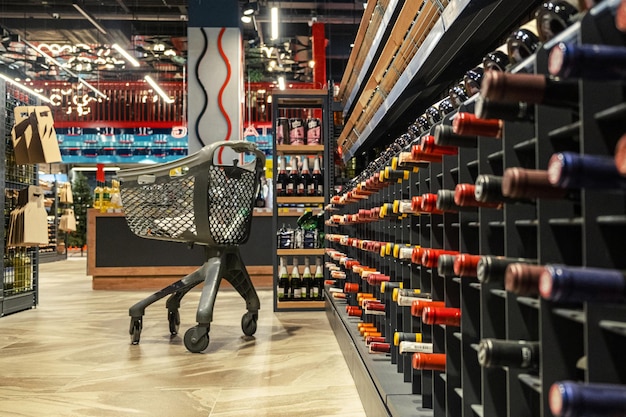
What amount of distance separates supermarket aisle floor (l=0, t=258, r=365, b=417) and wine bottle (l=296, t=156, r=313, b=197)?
98 centimetres

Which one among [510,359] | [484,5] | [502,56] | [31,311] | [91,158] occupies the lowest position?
[31,311]

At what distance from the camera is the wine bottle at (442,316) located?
1.07 m

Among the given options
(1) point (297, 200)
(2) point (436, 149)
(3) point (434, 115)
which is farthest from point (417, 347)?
(1) point (297, 200)

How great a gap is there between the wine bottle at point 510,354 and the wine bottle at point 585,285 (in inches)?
9.3

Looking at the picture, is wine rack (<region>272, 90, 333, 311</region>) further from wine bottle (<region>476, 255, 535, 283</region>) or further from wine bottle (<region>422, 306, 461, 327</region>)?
wine bottle (<region>476, 255, 535, 283</region>)

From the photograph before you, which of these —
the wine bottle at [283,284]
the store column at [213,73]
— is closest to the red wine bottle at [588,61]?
the wine bottle at [283,284]

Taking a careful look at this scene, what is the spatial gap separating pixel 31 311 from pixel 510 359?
15.1 feet

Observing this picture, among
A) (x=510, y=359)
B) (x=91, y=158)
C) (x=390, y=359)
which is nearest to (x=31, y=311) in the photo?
(x=390, y=359)

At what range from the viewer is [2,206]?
173 inches

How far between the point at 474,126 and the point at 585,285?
371 mm

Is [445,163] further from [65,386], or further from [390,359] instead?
[65,386]

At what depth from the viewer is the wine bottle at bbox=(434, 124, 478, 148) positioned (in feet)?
3.20

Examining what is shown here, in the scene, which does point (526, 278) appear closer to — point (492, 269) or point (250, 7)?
point (492, 269)

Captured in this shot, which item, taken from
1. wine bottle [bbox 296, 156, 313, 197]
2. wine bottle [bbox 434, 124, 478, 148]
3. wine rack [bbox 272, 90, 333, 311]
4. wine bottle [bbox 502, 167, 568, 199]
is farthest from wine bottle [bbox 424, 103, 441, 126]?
wine bottle [bbox 296, 156, 313, 197]
